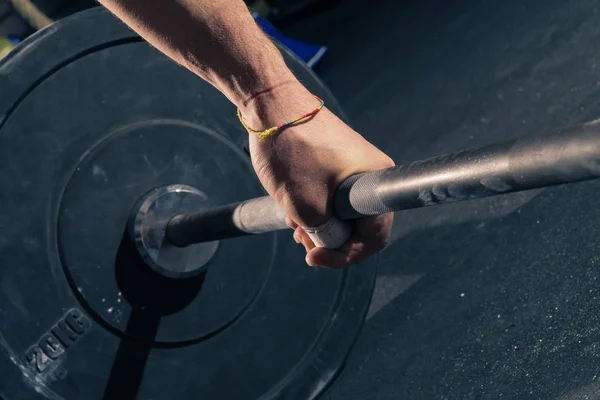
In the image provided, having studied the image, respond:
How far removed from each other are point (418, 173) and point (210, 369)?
0.54 m

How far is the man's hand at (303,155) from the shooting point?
62cm

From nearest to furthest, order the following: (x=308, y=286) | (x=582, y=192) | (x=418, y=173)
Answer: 1. (x=418, y=173)
2. (x=308, y=286)
3. (x=582, y=192)

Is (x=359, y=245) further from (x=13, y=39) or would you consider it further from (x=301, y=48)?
(x=13, y=39)

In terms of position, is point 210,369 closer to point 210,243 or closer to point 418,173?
point 210,243

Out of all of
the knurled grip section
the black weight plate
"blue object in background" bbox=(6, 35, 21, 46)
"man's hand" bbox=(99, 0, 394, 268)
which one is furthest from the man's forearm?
"blue object in background" bbox=(6, 35, 21, 46)

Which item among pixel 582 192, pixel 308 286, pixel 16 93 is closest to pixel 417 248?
pixel 582 192

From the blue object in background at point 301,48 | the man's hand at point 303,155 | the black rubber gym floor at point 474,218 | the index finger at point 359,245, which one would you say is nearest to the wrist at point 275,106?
the man's hand at point 303,155

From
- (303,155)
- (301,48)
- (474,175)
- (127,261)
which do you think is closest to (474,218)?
(301,48)

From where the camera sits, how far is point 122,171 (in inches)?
37.6

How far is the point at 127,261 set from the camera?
36.8 inches

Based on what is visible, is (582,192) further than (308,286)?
Yes

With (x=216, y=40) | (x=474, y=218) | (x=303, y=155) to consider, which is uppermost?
(x=216, y=40)

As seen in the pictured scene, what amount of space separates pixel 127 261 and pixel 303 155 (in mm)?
411

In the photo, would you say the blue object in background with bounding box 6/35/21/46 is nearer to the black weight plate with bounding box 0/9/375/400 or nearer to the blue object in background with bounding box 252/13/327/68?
the blue object in background with bounding box 252/13/327/68
